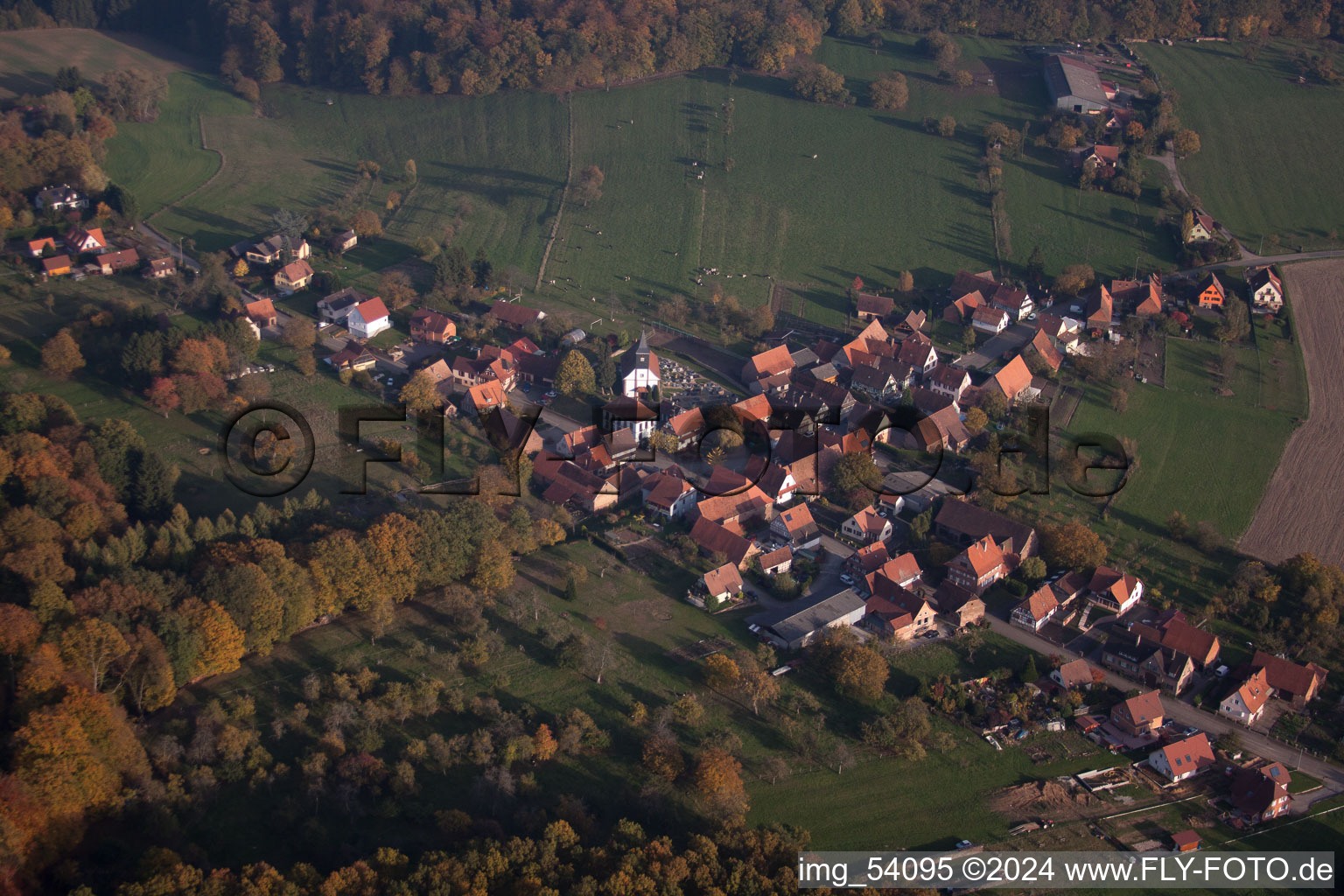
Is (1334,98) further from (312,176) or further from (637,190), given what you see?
(312,176)

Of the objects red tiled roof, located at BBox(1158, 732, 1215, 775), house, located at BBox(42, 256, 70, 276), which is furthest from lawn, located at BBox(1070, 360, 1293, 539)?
house, located at BBox(42, 256, 70, 276)

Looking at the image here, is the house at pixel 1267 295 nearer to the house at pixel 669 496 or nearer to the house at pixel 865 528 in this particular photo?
the house at pixel 865 528

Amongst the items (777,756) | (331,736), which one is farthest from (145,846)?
(777,756)

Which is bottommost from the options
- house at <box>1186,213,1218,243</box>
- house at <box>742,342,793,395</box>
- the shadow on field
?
house at <box>742,342,793,395</box>

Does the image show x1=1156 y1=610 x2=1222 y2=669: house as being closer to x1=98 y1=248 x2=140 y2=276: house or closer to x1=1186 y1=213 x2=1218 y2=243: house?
x1=1186 y1=213 x2=1218 y2=243: house

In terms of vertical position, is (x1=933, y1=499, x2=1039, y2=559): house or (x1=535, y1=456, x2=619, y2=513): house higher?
(x1=933, y1=499, x2=1039, y2=559): house

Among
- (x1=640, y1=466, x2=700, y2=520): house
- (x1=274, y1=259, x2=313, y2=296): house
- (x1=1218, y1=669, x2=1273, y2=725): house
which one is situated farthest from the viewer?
(x1=274, y1=259, x2=313, y2=296): house

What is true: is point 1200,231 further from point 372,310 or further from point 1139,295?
point 372,310

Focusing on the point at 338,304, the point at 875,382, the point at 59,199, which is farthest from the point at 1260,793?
the point at 59,199

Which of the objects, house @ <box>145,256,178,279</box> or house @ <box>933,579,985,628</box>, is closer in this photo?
house @ <box>933,579,985,628</box>
